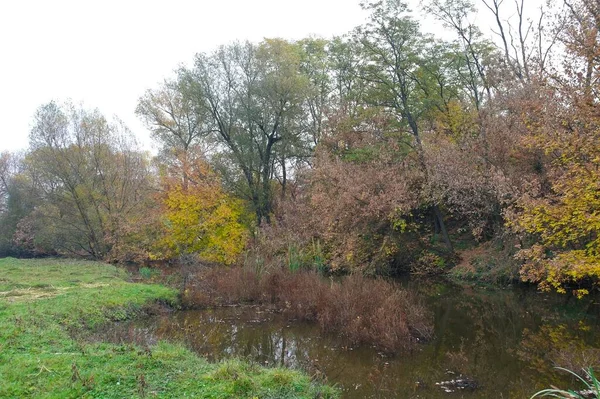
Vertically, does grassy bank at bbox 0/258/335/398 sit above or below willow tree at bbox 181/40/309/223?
below

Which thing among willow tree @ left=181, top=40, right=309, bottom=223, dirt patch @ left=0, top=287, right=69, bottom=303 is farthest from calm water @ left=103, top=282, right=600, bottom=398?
willow tree @ left=181, top=40, right=309, bottom=223

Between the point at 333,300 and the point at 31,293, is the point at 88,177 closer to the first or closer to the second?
the point at 31,293

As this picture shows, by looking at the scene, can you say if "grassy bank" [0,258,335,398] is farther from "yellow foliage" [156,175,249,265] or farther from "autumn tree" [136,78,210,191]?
"autumn tree" [136,78,210,191]

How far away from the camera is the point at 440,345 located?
1115cm

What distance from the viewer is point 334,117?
28.8 m

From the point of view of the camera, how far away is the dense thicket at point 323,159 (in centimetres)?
1980

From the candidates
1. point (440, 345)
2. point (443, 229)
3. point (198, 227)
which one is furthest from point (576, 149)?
point (198, 227)

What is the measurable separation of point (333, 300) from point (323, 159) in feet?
41.2

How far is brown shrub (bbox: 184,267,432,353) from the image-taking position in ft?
36.7

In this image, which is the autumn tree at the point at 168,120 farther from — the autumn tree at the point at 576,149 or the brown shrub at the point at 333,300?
the autumn tree at the point at 576,149

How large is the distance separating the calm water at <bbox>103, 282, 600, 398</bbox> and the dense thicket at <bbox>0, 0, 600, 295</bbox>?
2.50m

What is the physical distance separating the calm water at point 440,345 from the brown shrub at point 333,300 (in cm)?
42

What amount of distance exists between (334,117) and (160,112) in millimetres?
15889

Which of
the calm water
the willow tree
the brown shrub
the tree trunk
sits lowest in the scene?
the calm water
